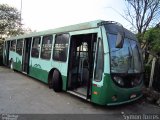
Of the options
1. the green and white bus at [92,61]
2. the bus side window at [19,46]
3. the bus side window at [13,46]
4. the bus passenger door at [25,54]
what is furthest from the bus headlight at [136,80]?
the bus side window at [13,46]

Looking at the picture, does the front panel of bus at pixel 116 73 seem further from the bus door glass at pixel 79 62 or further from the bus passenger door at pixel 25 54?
the bus passenger door at pixel 25 54

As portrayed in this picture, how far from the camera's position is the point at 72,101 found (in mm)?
6711

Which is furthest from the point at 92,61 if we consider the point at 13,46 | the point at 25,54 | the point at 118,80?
the point at 13,46

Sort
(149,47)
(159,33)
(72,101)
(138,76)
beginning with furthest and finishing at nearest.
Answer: (149,47)
(159,33)
(72,101)
(138,76)

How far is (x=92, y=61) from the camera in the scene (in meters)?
5.91

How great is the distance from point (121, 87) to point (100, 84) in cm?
66

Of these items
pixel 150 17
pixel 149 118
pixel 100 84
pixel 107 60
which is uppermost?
pixel 150 17

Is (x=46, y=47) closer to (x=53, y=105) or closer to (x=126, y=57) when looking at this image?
(x=53, y=105)

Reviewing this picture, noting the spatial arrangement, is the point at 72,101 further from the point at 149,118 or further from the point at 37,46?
the point at 37,46

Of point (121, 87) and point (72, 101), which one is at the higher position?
point (121, 87)

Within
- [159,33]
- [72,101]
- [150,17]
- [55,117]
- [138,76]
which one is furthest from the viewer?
[150,17]

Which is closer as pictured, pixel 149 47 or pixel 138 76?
pixel 138 76

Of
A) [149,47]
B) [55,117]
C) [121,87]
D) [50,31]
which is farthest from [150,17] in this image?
[55,117]

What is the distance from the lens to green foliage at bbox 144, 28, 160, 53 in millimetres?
8416
